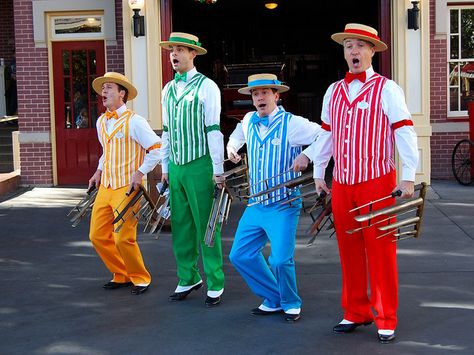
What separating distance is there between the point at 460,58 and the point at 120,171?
8.58 m

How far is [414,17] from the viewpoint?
12.5 m

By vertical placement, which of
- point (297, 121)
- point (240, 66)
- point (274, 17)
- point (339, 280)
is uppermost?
point (274, 17)

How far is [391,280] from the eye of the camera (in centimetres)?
552

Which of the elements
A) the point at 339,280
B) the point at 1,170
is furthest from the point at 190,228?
the point at 1,170

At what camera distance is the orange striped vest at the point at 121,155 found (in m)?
7.05

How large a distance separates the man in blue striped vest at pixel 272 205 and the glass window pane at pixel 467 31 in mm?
8648

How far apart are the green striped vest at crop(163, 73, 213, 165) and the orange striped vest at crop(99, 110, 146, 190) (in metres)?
0.54

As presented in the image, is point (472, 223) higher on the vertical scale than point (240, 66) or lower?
lower

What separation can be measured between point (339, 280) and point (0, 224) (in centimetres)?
507

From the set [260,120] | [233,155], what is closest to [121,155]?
[233,155]

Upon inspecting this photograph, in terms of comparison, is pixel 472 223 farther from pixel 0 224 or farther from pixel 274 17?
pixel 274 17

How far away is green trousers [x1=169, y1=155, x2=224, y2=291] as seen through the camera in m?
6.64

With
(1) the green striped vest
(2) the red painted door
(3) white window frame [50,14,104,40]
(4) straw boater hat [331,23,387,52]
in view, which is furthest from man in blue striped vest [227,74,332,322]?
(2) the red painted door

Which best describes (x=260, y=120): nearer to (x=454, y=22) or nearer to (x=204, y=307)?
(x=204, y=307)
